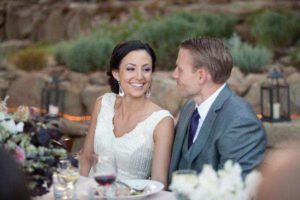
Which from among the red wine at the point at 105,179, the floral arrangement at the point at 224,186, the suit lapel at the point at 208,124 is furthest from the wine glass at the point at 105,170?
the suit lapel at the point at 208,124

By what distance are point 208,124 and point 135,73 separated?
66cm

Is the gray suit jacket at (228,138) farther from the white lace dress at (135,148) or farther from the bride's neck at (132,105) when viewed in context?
the bride's neck at (132,105)

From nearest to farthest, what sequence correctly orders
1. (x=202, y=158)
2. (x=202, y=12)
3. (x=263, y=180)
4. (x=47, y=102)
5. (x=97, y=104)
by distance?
(x=263, y=180) → (x=202, y=158) → (x=97, y=104) → (x=47, y=102) → (x=202, y=12)

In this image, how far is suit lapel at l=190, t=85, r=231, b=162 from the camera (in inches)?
124

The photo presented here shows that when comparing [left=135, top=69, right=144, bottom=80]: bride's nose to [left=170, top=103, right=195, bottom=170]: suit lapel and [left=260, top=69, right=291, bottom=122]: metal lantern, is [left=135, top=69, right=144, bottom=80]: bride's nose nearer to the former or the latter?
[left=170, top=103, right=195, bottom=170]: suit lapel

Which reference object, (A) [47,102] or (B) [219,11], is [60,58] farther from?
(B) [219,11]

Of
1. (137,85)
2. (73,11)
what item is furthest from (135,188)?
(73,11)

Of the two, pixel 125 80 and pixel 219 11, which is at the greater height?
pixel 219 11

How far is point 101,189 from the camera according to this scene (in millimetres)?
2725

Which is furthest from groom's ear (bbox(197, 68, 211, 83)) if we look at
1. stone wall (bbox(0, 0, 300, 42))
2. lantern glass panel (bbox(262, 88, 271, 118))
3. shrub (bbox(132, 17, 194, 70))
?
stone wall (bbox(0, 0, 300, 42))

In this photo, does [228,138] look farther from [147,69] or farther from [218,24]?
[218,24]

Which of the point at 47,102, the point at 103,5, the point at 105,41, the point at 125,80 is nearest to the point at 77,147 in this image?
the point at 47,102

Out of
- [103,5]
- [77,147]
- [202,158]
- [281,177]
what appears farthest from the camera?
[103,5]

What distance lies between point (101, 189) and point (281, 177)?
46.3 inches
